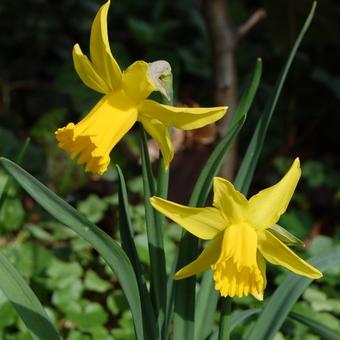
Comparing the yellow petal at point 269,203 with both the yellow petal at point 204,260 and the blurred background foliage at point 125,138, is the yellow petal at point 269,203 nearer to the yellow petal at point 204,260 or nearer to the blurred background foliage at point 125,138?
the yellow petal at point 204,260

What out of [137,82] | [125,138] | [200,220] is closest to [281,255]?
[200,220]

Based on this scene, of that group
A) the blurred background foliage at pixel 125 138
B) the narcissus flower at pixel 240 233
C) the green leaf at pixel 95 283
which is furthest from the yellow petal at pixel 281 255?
the green leaf at pixel 95 283

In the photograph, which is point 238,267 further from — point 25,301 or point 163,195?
point 25,301

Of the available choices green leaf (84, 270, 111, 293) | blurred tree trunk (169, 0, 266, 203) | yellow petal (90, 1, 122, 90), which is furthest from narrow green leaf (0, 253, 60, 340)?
blurred tree trunk (169, 0, 266, 203)

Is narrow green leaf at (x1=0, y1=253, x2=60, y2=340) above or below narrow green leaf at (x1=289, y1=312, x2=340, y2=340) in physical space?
below

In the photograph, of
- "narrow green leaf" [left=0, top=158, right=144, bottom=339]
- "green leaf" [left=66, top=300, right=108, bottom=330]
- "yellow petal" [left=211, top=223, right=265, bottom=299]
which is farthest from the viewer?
"green leaf" [left=66, top=300, right=108, bottom=330]

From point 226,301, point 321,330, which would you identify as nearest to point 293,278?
point 321,330

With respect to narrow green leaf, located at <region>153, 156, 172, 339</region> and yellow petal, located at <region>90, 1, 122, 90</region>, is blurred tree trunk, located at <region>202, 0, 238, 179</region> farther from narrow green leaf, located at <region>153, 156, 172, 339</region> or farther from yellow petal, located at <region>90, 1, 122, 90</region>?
yellow petal, located at <region>90, 1, 122, 90</region>
